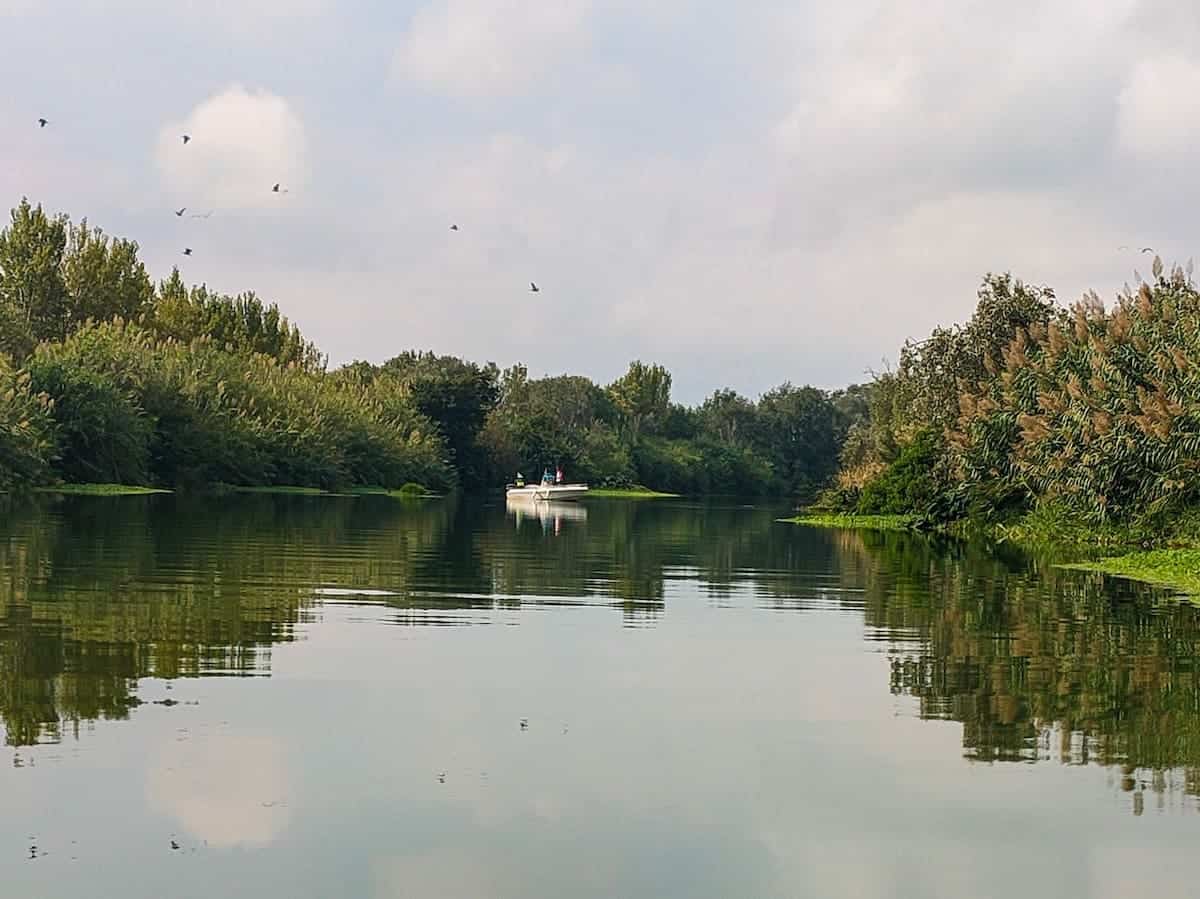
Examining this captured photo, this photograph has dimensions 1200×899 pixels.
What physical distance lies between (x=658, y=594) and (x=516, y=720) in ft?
38.5

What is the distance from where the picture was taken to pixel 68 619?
54.3 feet

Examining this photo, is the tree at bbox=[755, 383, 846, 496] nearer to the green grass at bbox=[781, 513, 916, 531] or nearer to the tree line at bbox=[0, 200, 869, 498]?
the tree line at bbox=[0, 200, 869, 498]

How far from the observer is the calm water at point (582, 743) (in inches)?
321

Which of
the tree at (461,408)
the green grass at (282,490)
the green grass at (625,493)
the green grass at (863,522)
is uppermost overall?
the tree at (461,408)

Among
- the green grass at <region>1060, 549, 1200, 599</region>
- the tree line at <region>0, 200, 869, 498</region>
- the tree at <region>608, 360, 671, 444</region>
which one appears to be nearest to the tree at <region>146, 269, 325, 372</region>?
the tree line at <region>0, 200, 869, 498</region>

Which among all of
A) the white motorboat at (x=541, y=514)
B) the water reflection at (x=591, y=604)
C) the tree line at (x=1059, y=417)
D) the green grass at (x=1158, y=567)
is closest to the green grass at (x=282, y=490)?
the white motorboat at (x=541, y=514)

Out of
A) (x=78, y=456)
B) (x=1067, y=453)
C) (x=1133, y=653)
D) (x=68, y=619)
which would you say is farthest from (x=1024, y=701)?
(x=78, y=456)

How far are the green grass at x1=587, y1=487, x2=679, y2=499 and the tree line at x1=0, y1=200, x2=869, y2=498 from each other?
1627mm

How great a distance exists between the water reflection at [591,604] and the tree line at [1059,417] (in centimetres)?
349

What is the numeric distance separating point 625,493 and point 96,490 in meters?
58.8

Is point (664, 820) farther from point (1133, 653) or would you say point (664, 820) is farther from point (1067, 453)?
point (1067, 453)

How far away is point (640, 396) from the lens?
502 ft

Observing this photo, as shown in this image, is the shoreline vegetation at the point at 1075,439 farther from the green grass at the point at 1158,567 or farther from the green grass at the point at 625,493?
the green grass at the point at 625,493

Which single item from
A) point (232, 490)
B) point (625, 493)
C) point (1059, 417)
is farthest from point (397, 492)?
point (1059, 417)
